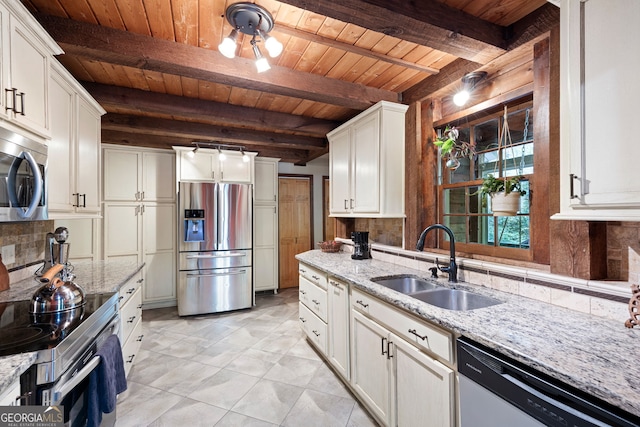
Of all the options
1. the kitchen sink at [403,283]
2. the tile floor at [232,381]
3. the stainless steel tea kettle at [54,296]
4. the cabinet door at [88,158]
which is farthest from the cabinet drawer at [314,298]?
the cabinet door at [88,158]

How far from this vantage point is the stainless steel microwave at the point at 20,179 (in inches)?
51.6

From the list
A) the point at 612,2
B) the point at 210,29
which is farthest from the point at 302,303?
the point at 612,2

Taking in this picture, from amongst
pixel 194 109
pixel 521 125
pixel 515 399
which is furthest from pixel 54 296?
pixel 521 125

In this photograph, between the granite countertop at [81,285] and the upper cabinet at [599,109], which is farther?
the upper cabinet at [599,109]

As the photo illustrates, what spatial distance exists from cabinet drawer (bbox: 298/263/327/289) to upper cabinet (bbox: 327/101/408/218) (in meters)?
0.72

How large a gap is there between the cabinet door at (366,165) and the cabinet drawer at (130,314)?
6.98 feet

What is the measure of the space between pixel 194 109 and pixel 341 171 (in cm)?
164

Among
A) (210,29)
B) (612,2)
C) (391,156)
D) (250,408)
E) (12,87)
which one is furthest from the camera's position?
(391,156)

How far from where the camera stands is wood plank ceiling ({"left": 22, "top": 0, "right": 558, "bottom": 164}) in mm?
1503

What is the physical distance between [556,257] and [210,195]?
3.60 meters

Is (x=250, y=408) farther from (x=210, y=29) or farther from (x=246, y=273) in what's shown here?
(x=210, y=29)

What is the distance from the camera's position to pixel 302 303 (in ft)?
9.94

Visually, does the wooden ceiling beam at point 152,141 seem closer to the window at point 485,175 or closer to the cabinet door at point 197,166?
the cabinet door at point 197,166

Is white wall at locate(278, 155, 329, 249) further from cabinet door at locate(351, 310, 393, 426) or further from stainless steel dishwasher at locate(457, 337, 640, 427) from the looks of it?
stainless steel dishwasher at locate(457, 337, 640, 427)
